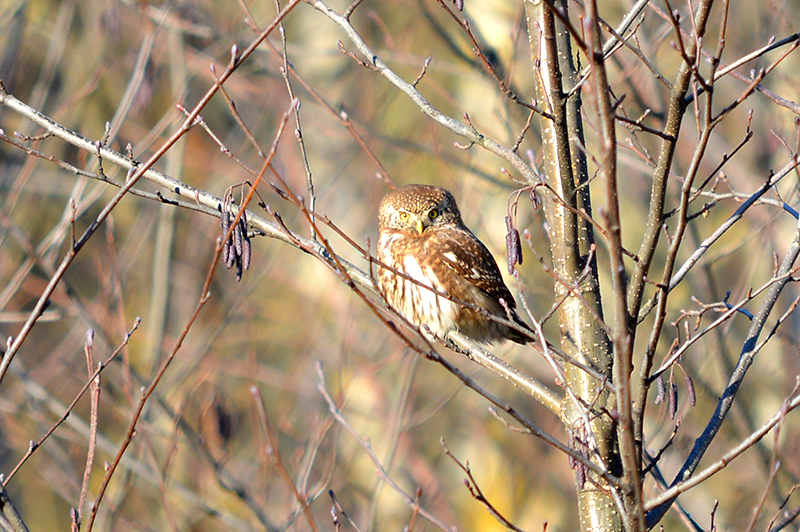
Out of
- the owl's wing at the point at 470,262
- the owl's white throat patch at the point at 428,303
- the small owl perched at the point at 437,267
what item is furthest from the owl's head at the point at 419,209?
the owl's white throat patch at the point at 428,303

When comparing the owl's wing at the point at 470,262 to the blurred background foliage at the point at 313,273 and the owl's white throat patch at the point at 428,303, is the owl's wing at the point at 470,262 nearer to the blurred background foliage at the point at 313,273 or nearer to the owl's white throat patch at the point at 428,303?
the owl's white throat patch at the point at 428,303

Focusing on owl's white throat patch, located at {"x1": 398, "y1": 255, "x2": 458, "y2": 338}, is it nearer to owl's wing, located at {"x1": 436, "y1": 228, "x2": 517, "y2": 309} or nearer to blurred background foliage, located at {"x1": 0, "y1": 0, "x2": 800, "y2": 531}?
owl's wing, located at {"x1": 436, "y1": 228, "x2": 517, "y2": 309}

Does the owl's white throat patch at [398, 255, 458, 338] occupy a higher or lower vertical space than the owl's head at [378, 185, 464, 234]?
lower

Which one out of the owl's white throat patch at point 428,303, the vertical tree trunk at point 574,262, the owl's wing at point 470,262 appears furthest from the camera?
the owl's wing at point 470,262

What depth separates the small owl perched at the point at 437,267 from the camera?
13.2ft

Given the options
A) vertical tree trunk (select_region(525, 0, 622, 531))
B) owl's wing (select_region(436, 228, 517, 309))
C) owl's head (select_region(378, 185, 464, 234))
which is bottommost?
vertical tree trunk (select_region(525, 0, 622, 531))

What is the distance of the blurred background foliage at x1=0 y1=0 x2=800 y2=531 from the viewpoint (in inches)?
240

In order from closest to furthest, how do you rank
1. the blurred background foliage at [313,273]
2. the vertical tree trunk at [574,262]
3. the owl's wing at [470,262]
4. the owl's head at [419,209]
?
the vertical tree trunk at [574,262]
the owl's wing at [470,262]
the owl's head at [419,209]
the blurred background foliage at [313,273]

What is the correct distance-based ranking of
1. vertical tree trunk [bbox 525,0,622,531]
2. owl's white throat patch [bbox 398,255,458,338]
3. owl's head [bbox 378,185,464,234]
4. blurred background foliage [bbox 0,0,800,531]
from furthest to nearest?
1. blurred background foliage [bbox 0,0,800,531]
2. owl's head [bbox 378,185,464,234]
3. owl's white throat patch [bbox 398,255,458,338]
4. vertical tree trunk [bbox 525,0,622,531]

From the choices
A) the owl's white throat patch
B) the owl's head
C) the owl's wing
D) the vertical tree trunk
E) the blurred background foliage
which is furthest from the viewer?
the blurred background foliage

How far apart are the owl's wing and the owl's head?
0.12 meters

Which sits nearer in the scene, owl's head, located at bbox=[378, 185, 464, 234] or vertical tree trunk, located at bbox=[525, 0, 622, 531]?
vertical tree trunk, located at bbox=[525, 0, 622, 531]

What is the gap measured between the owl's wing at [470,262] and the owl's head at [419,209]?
12 centimetres

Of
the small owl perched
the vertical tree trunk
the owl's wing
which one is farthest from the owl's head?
the vertical tree trunk
